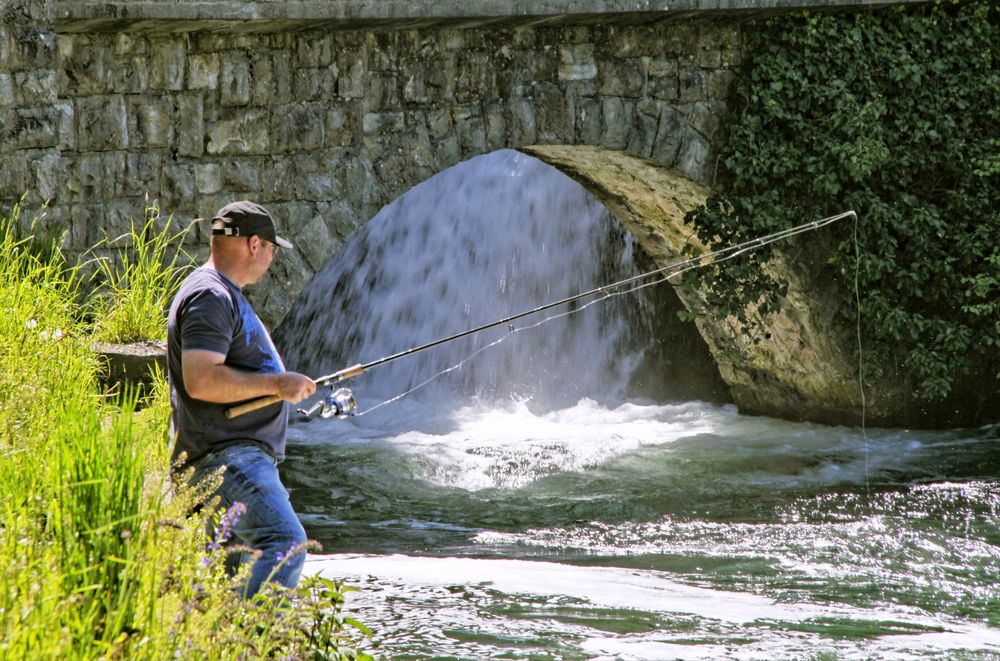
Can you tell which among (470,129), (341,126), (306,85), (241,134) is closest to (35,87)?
(241,134)

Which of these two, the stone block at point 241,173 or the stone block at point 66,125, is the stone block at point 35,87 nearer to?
the stone block at point 66,125

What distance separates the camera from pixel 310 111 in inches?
307

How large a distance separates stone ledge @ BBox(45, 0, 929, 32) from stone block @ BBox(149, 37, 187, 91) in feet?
0.38

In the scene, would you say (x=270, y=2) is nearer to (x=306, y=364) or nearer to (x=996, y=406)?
(x=306, y=364)

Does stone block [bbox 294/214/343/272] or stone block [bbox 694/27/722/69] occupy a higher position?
stone block [bbox 694/27/722/69]

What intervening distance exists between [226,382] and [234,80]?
15.0 ft

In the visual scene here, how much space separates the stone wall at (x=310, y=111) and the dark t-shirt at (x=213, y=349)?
13.1 feet

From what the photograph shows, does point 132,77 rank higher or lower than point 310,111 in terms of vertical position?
higher

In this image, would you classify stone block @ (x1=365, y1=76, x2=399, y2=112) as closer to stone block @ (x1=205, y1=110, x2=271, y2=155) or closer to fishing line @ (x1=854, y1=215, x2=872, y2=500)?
stone block @ (x1=205, y1=110, x2=271, y2=155)

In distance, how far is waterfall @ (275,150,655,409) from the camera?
12133mm

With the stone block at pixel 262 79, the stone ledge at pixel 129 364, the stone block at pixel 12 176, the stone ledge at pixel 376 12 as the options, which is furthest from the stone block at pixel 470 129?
the stone ledge at pixel 129 364

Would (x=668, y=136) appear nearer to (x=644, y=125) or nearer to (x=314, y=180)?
(x=644, y=125)

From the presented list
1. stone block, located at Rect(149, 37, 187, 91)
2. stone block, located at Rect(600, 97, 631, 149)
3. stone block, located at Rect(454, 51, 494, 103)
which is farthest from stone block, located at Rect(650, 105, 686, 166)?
stone block, located at Rect(149, 37, 187, 91)

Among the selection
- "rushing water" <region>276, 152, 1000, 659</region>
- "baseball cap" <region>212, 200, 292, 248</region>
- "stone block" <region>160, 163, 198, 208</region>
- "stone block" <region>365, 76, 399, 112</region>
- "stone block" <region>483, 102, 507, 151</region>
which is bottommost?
"rushing water" <region>276, 152, 1000, 659</region>
